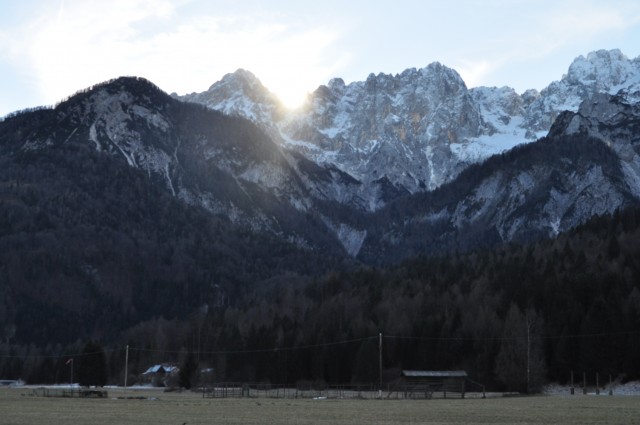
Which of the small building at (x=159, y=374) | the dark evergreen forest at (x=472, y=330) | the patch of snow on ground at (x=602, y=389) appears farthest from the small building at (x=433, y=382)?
the small building at (x=159, y=374)

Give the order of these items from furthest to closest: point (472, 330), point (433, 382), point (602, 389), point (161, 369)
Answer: point (161, 369) < point (472, 330) < point (433, 382) < point (602, 389)

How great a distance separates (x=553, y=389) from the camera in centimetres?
11956

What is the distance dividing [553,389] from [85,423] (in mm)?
85416

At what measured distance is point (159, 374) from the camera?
175750mm

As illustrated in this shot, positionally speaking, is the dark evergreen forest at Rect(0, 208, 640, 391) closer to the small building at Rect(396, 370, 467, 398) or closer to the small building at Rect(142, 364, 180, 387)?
the small building at Rect(142, 364, 180, 387)

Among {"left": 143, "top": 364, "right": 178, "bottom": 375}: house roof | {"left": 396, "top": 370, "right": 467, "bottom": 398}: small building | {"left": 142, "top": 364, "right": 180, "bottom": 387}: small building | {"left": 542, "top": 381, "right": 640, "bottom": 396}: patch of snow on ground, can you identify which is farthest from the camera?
{"left": 143, "top": 364, "right": 178, "bottom": 375}: house roof

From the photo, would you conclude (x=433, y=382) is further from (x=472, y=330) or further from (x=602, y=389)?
(x=472, y=330)

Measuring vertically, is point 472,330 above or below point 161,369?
above

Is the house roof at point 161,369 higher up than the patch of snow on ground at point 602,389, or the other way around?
the house roof at point 161,369

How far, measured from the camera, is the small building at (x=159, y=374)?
545 feet

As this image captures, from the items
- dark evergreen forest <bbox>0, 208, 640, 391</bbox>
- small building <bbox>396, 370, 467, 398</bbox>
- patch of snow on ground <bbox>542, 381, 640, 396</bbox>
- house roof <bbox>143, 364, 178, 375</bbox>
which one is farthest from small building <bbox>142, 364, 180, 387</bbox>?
patch of snow on ground <bbox>542, 381, 640, 396</bbox>

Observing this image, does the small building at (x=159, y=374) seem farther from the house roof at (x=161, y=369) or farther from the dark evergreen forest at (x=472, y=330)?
the dark evergreen forest at (x=472, y=330)

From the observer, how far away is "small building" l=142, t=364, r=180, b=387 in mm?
166125

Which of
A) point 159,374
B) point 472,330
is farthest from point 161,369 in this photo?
point 472,330
